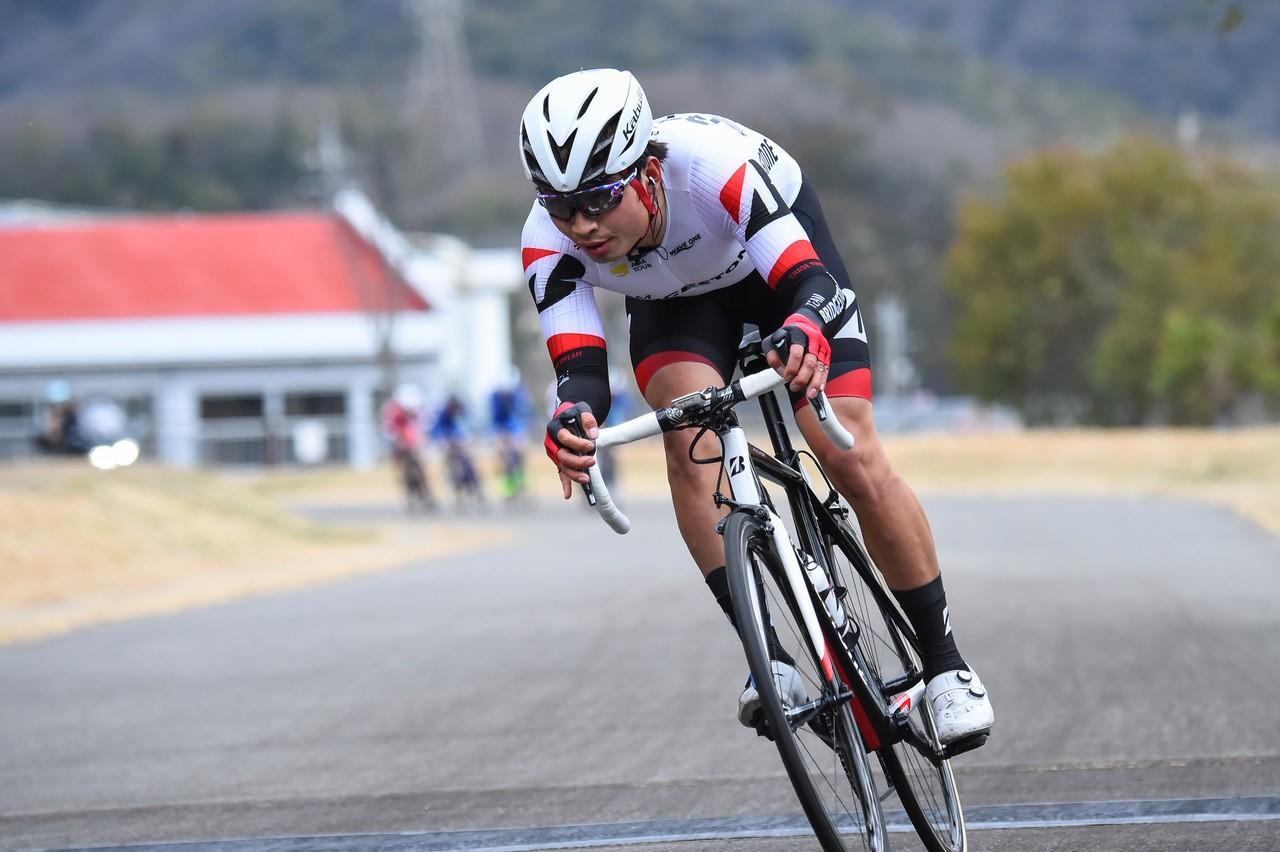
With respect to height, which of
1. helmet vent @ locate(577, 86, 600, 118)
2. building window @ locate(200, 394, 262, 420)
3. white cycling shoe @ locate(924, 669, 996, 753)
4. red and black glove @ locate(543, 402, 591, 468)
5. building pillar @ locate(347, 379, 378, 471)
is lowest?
white cycling shoe @ locate(924, 669, 996, 753)

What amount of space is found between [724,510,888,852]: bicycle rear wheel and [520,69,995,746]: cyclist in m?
0.33

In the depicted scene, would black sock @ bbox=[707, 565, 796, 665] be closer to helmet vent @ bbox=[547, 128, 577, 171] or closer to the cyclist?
the cyclist

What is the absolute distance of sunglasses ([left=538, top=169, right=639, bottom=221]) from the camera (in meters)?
5.01

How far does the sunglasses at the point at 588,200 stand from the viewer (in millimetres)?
5012

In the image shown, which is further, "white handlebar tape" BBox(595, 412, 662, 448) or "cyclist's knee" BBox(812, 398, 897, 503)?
"cyclist's knee" BBox(812, 398, 897, 503)

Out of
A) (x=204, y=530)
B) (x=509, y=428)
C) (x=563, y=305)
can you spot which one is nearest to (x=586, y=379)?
(x=563, y=305)

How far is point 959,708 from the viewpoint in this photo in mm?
5340

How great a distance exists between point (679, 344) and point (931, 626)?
0.99 meters

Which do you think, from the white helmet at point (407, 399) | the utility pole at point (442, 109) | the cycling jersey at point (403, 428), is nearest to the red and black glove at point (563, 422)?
the cycling jersey at point (403, 428)

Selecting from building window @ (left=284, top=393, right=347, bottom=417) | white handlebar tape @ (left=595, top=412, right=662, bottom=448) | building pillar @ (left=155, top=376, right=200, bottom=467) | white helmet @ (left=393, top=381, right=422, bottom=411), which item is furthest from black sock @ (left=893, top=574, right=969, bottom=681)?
building window @ (left=284, top=393, right=347, bottom=417)

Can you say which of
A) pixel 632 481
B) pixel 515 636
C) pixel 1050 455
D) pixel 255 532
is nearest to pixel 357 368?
pixel 632 481

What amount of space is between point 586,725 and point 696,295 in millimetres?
3097

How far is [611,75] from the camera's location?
5039 mm

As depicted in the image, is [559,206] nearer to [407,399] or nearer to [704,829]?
[704,829]
